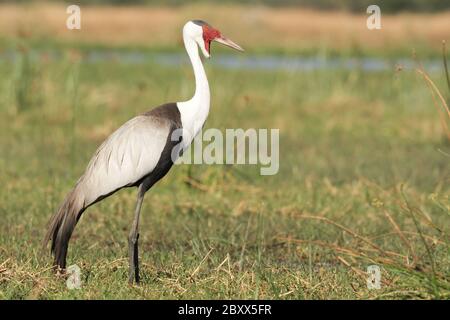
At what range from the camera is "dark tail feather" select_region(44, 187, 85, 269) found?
5.33m

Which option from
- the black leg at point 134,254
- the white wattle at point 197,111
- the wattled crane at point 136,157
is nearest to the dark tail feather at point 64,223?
the wattled crane at point 136,157

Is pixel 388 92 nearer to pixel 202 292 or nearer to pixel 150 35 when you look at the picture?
pixel 202 292

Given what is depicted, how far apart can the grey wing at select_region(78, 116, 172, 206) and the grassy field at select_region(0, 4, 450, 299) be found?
0.42 metres

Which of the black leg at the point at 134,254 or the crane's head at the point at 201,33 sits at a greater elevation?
the crane's head at the point at 201,33

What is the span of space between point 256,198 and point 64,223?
9.37ft

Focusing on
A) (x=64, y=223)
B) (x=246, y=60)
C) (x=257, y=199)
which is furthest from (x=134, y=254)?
(x=246, y=60)

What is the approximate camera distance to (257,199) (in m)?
8.03

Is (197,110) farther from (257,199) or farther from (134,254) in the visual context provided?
(257,199)

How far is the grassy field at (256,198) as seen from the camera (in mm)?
5219

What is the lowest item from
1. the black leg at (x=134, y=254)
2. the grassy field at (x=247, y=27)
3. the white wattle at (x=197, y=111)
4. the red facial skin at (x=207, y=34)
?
the black leg at (x=134, y=254)

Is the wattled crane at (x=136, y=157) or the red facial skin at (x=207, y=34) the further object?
the red facial skin at (x=207, y=34)

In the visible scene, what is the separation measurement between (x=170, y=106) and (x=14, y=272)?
1.13 m

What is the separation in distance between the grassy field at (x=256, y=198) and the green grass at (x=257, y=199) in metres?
0.02

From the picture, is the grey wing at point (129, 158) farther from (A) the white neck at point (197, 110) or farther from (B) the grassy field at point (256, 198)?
(B) the grassy field at point (256, 198)
